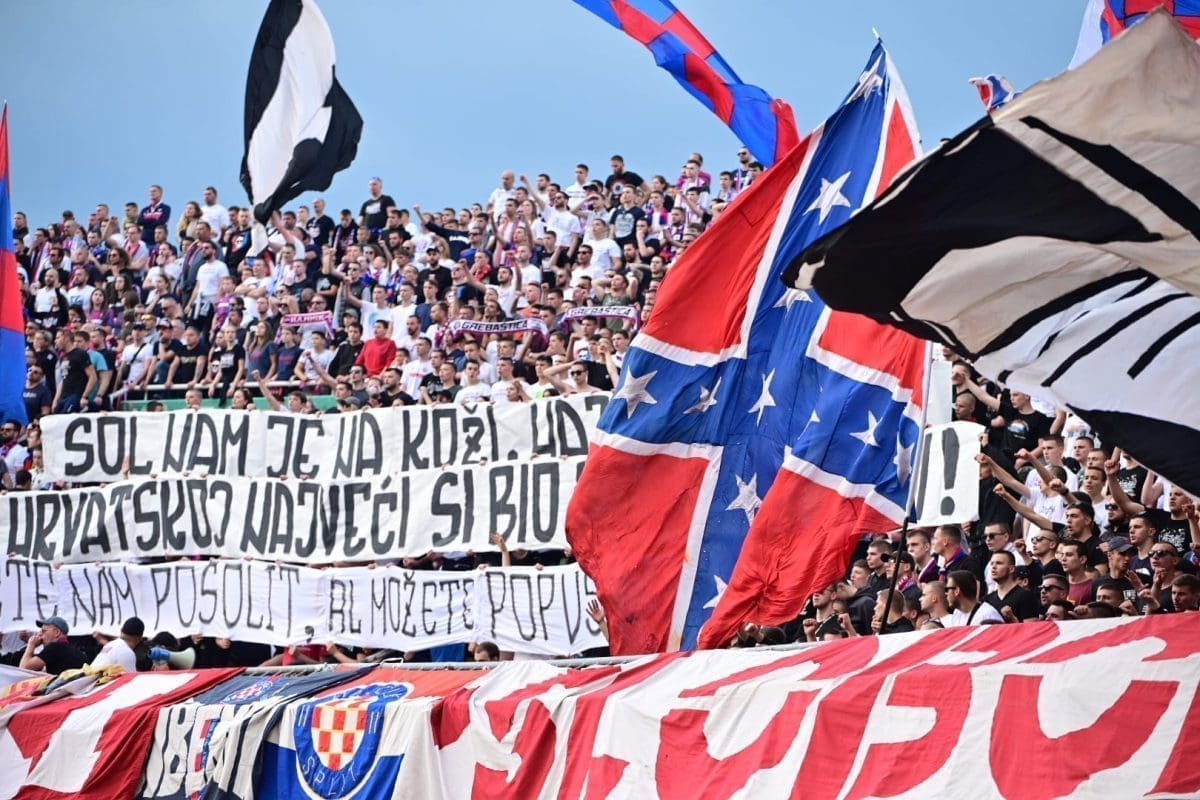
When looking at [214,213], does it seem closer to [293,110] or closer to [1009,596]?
[293,110]

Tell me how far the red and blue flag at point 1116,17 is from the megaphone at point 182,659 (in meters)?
9.79

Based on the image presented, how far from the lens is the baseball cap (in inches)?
414

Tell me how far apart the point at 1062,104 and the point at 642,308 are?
A: 12824mm

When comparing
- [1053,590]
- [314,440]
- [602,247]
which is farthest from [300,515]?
[1053,590]

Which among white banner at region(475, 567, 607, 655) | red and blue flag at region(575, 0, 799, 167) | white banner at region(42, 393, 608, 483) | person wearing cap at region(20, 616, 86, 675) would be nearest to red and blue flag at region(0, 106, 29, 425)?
white banner at region(42, 393, 608, 483)

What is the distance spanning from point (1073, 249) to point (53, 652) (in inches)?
465

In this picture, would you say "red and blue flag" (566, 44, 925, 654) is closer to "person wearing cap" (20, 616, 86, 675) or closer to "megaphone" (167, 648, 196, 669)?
"person wearing cap" (20, 616, 86, 675)

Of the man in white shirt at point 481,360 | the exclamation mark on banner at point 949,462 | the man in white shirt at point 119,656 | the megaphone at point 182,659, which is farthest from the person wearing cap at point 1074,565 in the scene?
the megaphone at point 182,659

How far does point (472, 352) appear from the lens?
60.7 feet

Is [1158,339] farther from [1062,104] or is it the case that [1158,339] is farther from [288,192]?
[288,192]

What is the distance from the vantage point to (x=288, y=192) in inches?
749

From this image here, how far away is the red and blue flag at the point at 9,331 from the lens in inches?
699

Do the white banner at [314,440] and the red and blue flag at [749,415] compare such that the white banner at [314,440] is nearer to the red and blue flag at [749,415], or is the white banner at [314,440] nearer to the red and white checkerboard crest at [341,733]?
the red and white checkerboard crest at [341,733]

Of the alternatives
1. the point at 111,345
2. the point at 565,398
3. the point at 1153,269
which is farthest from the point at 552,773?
the point at 111,345
